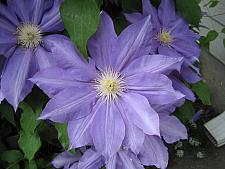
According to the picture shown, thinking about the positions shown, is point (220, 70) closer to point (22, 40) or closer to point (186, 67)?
point (186, 67)

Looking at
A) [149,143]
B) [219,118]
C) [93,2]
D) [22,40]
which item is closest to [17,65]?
[22,40]

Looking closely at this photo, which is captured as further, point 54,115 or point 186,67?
point 186,67

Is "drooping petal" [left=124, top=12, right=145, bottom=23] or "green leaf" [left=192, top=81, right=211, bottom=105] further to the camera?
"green leaf" [left=192, top=81, right=211, bottom=105]

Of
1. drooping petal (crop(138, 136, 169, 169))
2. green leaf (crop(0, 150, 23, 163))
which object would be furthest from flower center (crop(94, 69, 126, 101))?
green leaf (crop(0, 150, 23, 163))

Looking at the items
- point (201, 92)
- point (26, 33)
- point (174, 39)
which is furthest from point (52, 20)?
point (201, 92)

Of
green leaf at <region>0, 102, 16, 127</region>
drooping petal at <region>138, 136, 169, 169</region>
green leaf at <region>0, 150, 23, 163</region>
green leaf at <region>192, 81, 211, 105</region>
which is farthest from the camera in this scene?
green leaf at <region>0, 150, 23, 163</region>

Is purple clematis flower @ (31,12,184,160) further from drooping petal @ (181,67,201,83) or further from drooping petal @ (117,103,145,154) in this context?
drooping petal @ (181,67,201,83)
